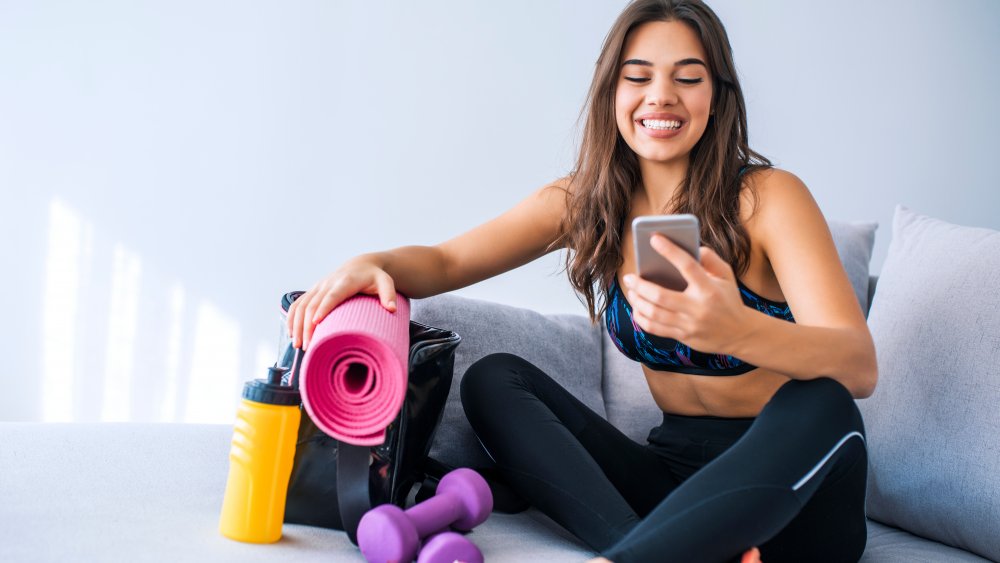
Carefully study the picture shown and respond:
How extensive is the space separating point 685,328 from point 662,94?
21.0 inches

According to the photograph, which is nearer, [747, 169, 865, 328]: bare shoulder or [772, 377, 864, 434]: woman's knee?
[772, 377, 864, 434]: woman's knee

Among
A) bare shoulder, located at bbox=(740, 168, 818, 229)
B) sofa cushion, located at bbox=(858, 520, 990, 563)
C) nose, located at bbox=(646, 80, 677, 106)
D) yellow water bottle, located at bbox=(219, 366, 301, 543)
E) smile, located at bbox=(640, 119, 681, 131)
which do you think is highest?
nose, located at bbox=(646, 80, 677, 106)

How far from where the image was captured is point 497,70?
2426 millimetres

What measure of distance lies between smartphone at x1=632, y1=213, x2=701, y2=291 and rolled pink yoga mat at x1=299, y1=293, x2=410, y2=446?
303mm

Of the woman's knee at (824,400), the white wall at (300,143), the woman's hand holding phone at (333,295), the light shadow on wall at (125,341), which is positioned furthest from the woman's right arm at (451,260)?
the light shadow on wall at (125,341)

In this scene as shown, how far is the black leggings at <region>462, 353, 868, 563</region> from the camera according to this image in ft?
3.09

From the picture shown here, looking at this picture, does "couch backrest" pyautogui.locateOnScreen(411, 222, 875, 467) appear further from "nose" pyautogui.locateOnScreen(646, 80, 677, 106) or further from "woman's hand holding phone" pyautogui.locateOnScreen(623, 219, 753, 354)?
"woman's hand holding phone" pyautogui.locateOnScreen(623, 219, 753, 354)

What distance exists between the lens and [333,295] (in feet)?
3.72

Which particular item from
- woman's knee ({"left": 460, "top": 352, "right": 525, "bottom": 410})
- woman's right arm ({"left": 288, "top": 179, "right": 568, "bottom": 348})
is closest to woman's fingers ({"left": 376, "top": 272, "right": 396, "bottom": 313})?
woman's right arm ({"left": 288, "top": 179, "right": 568, "bottom": 348})

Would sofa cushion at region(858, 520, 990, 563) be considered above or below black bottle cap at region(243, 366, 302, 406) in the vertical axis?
below

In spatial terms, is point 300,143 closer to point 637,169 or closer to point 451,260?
Answer: point 451,260

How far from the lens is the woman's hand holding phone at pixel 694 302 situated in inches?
35.3

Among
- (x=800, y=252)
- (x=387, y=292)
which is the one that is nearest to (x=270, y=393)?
(x=387, y=292)

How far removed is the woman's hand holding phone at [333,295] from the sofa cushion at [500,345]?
35 cm
